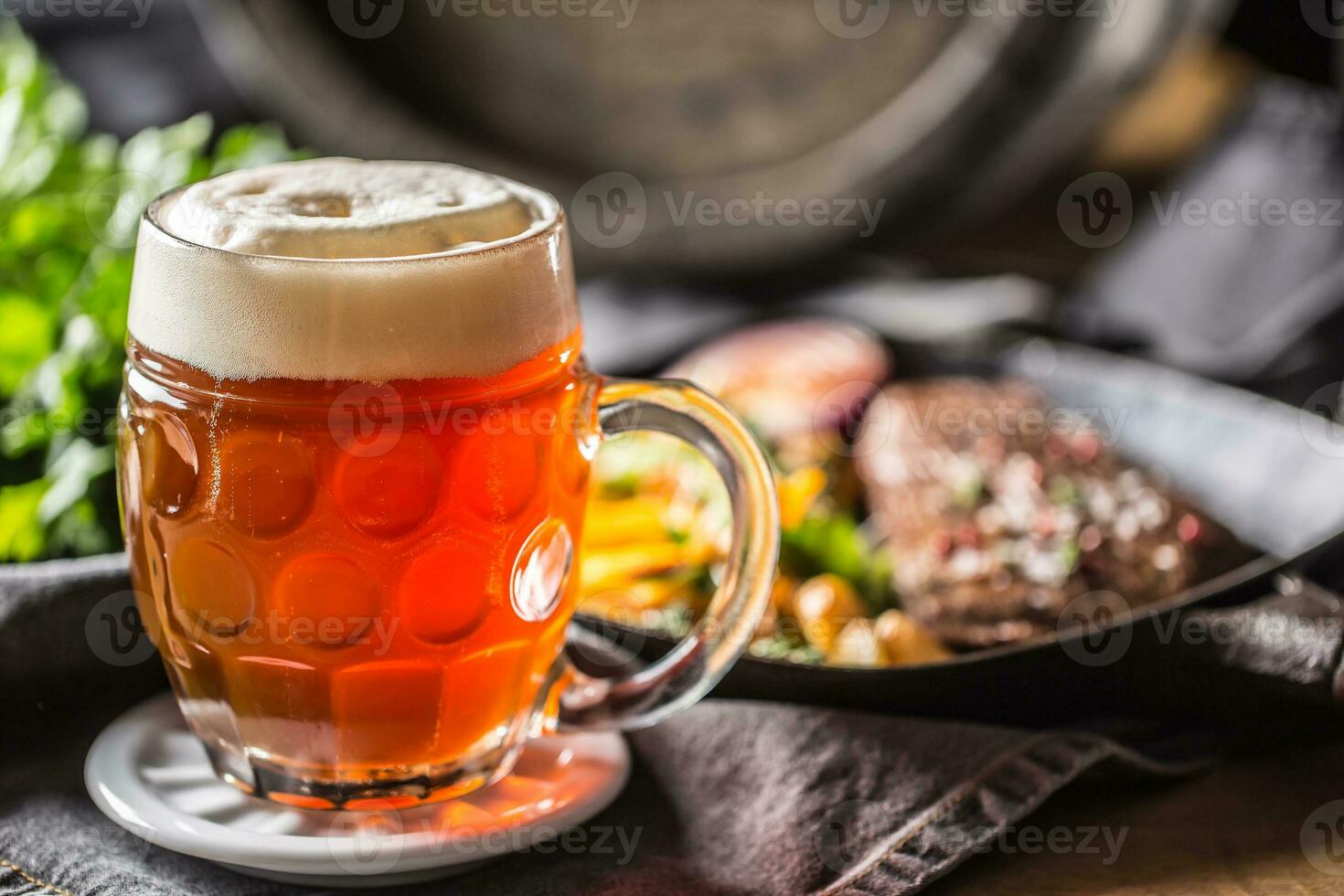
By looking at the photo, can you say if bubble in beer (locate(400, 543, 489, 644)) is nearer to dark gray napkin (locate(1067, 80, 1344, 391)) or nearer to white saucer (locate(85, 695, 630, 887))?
white saucer (locate(85, 695, 630, 887))

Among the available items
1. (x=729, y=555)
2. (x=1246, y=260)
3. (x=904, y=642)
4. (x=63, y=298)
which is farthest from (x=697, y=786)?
(x=1246, y=260)

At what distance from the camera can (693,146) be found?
1.68 metres

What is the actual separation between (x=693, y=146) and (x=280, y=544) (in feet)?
4.00

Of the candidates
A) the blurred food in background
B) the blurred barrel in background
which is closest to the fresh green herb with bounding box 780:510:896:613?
the blurred food in background

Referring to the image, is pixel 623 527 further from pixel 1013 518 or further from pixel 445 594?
pixel 445 594

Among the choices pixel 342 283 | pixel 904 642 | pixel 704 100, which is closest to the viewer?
pixel 342 283

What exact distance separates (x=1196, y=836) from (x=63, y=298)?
30.6 inches

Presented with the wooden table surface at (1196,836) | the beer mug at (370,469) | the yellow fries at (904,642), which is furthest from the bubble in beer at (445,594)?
the yellow fries at (904,642)

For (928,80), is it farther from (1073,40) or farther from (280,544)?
(280,544)

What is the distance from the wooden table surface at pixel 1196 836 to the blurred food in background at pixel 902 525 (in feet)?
0.54

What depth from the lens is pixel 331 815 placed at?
595mm

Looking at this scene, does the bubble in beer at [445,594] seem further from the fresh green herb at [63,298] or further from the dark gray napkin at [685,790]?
the fresh green herb at [63,298]

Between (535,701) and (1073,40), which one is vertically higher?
(1073,40)

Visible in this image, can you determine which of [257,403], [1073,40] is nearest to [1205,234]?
[1073,40]
